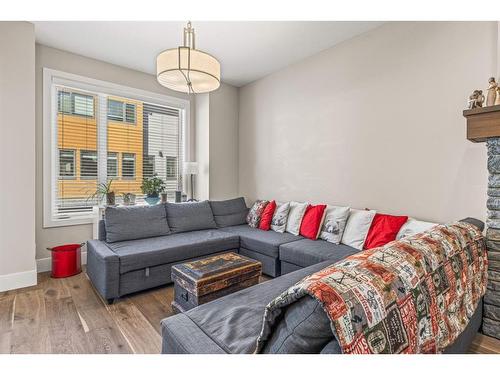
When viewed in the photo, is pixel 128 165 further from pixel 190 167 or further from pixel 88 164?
pixel 190 167

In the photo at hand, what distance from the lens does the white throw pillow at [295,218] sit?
10.9 feet

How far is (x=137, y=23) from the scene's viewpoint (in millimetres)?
2795

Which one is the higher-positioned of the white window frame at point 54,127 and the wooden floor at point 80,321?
the white window frame at point 54,127

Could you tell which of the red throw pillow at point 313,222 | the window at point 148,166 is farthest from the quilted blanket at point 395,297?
the window at point 148,166

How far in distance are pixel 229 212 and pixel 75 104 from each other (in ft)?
8.43

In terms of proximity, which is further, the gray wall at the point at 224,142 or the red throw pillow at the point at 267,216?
the gray wall at the point at 224,142

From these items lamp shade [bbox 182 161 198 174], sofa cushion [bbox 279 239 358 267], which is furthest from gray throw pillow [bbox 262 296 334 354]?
lamp shade [bbox 182 161 198 174]

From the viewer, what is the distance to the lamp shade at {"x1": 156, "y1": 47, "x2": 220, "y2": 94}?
81.2 inches

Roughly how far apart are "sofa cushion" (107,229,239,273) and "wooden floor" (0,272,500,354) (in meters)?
0.33

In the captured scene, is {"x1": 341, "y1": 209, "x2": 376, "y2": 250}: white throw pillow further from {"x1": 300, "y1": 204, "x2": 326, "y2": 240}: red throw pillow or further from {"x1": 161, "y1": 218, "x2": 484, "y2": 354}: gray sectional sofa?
{"x1": 161, "y1": 218, "x2": 484, "y2": 354}: gray sectional sofa

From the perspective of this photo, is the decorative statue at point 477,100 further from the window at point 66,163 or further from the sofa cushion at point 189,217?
the window at point 66,163

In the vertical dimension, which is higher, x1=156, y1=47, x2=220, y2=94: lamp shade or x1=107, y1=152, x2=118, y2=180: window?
x1=156, y1=47, x2=220, y2=94: lamp shade

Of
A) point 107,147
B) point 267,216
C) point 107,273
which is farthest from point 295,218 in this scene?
point 107,147

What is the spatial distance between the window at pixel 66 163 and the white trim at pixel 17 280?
1.27 m
